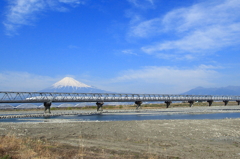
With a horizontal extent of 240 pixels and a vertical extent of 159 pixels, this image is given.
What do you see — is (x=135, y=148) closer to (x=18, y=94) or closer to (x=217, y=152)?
(x=217, y=152)

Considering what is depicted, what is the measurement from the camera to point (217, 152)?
16.0m

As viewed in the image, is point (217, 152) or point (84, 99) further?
point (84, 99)

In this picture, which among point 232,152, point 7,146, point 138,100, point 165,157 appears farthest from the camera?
point 138,100

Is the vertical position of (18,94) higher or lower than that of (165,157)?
higher

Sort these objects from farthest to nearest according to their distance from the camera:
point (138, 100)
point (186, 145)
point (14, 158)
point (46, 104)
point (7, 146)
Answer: point (138, 100), point (46, 104), point (186, 145), point (7, 146), point (14, 158)

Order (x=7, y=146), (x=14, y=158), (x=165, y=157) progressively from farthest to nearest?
(x=7, y=146)
(x=165, y=157)
(x=14, y=158)

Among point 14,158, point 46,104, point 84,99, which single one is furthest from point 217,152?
point 84,99

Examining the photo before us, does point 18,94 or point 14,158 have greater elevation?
point 18,94

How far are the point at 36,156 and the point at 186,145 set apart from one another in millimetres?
11831

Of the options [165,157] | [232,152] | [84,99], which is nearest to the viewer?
[165,157]

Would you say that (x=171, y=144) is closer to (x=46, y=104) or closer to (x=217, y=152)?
(x=217, y=152)

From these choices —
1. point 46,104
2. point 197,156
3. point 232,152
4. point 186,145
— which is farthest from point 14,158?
point 46,104

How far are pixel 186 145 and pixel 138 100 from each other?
257 feet

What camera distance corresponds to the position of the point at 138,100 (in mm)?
96438
